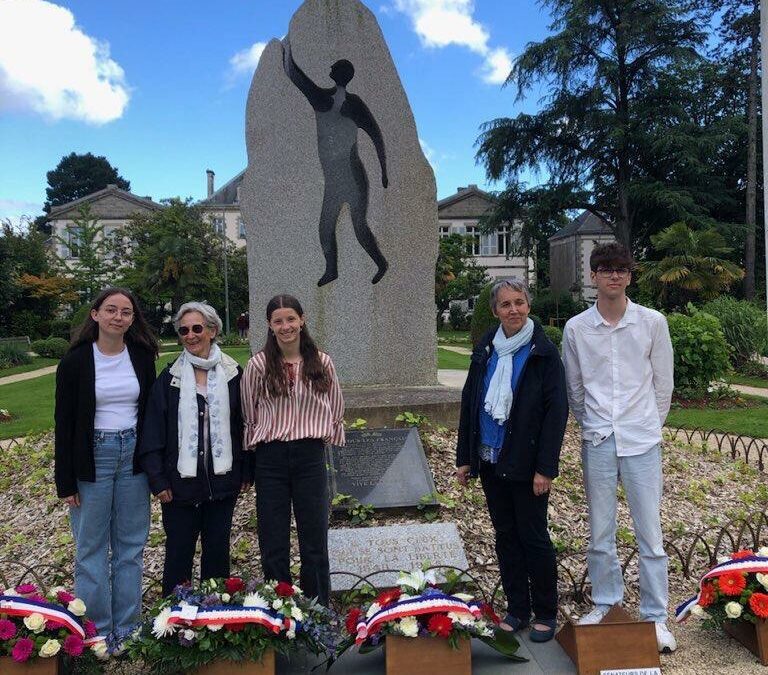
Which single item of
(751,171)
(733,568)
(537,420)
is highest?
(751,171)

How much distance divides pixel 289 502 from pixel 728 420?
8.73 m

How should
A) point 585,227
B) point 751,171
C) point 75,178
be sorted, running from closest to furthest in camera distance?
point 751,171
point 585,227
point 75,178

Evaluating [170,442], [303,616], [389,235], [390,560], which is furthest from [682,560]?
[389,235]

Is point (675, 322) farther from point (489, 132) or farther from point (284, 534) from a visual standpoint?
point (489, 132)

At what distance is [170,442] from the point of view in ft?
10.4

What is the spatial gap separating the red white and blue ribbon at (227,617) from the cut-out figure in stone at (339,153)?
4.45 meters

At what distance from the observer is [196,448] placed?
316cm

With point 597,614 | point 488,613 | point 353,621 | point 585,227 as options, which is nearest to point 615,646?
point 597,614

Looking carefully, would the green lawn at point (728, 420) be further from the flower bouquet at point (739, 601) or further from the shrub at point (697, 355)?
the flower bouquet at point (739, 601)

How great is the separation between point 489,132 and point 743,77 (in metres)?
10.4

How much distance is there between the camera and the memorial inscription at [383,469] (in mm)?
4832

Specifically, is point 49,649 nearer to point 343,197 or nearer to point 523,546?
point 523,546

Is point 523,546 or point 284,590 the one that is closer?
point 284,590

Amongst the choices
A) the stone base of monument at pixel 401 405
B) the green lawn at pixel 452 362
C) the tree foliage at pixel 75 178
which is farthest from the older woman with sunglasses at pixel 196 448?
the tree foliage at pixel 75 178
